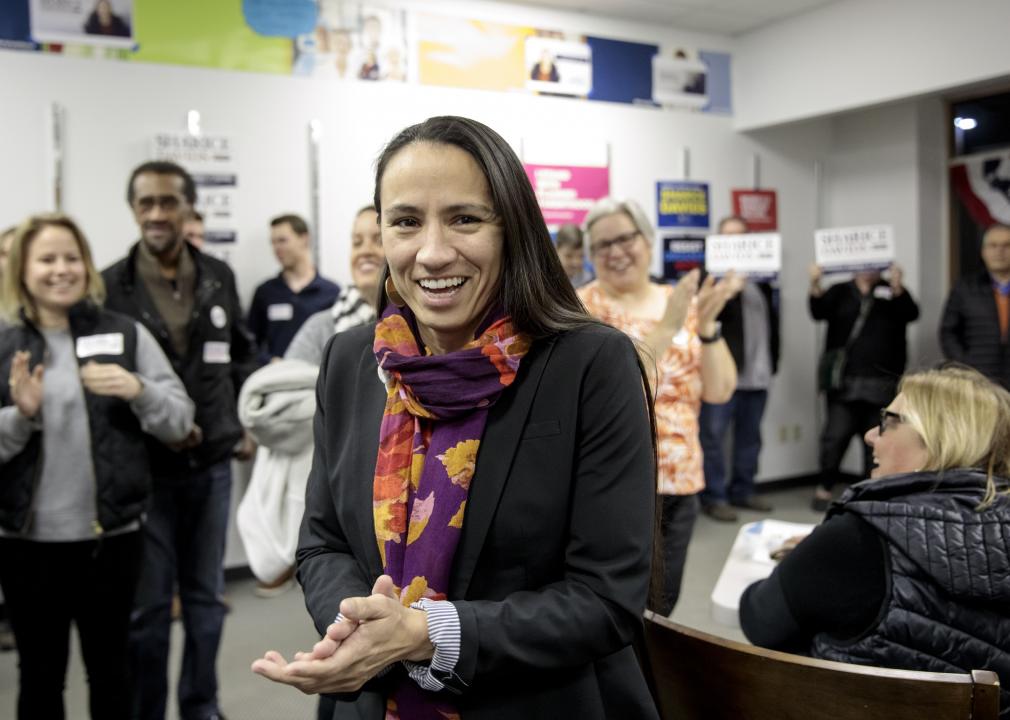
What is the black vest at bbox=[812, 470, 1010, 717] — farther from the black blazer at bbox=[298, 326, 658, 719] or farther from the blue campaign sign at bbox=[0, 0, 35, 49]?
the blue campaign sign at bbox=[0, 0, 35, 49]

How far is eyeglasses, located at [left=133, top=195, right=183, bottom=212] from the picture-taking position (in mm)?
2801

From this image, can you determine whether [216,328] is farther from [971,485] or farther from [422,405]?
[971,485]

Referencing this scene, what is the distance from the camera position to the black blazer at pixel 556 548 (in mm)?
1039

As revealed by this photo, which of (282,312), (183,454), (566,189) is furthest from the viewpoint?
(566,189)

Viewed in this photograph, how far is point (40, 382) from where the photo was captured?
2.28m

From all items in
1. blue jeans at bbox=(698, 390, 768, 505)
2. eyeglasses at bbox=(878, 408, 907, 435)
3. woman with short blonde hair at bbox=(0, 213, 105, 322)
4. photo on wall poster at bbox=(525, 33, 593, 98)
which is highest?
photo on wall poster at bbox=(525, 33, 593, 98)

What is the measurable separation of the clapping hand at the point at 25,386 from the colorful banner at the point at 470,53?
11.4 ft

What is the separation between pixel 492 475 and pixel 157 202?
216 centimetres

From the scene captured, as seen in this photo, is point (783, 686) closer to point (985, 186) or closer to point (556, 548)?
point (556, 548)

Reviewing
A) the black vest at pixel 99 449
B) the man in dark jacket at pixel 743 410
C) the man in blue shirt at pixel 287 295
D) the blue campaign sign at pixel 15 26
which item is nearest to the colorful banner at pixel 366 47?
the blue campaign sign at pixel 15 26

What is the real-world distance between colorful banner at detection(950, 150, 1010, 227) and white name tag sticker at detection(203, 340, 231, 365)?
5638 millimetres

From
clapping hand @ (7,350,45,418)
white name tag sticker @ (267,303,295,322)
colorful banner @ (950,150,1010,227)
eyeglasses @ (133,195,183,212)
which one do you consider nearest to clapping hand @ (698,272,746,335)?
eyeglasses @ (133,195,183,212)

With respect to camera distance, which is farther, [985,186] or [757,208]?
[757,208]

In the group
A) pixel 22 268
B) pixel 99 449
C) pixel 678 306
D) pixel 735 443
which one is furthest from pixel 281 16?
pixel 735 443
